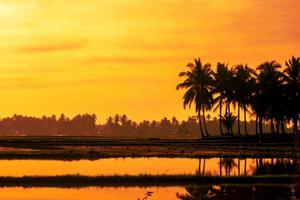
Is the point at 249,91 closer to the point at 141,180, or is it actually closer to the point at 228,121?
the point at 228,121

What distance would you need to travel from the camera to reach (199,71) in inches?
3118

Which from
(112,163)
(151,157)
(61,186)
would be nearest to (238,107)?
(151,157)

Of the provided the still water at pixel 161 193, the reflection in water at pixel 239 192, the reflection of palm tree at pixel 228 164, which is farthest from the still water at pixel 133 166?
the reflection in water at pixel 239 192

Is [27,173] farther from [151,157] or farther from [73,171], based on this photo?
[151,157]

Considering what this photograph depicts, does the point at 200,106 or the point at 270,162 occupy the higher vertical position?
the point at 200,106

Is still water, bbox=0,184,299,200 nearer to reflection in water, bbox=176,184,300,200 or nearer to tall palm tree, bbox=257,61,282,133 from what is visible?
reflection in water, bbox=176,184,300,200

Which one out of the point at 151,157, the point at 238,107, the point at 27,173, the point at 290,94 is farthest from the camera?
the point at 238,107

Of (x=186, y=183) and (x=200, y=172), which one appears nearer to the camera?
(x=186, y=183)

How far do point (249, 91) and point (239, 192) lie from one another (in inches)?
2043

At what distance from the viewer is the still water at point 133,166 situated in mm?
32688

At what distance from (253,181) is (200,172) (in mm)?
4446

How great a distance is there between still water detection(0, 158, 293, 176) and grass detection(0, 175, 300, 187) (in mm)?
2171

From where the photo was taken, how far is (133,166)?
36.7 metres

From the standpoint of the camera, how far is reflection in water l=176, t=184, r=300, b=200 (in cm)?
2409
